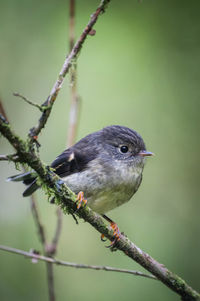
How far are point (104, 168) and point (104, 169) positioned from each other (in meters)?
0.01

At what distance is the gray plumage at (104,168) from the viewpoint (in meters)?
3.70

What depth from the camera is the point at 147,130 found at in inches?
261

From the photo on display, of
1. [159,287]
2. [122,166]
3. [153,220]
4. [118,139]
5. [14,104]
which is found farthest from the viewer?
[14,104]

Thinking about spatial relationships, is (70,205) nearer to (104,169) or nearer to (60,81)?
(60,81)

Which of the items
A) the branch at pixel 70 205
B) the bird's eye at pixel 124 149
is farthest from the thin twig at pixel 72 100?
the branch at pixel 70 205

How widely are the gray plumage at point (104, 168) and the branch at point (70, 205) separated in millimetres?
617

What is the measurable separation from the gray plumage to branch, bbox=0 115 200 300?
62cm

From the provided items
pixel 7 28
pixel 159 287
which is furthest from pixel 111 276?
pixel 7 28

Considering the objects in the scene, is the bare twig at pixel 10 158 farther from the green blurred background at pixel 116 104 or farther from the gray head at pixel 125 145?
the green blurred background at pixel 116 104

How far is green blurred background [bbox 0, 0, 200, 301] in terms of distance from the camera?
5918 millimetres

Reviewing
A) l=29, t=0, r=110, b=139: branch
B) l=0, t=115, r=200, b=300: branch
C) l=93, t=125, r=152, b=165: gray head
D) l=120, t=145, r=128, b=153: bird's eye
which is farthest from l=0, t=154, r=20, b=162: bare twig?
l=120, t=145, r=128, b=153: bird's eye

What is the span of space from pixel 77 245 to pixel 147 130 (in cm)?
226

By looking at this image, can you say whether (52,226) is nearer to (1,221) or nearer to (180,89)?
(1,221)

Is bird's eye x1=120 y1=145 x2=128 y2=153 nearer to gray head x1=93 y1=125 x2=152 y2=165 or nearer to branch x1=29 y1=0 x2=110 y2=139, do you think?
gray head x1=93 y1=125 x2=152 y2=165
